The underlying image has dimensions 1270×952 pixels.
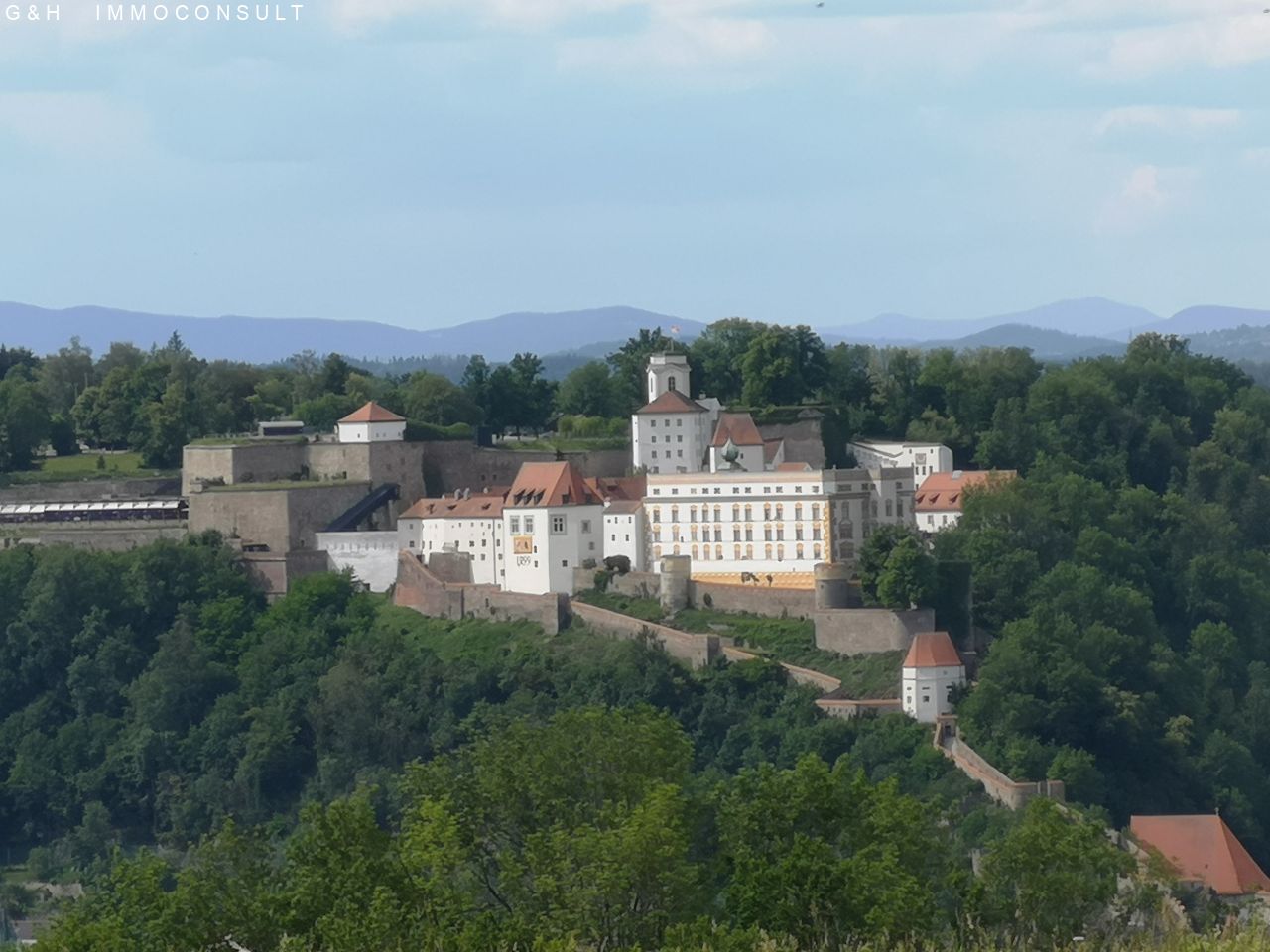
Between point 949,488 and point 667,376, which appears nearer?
point 949,488

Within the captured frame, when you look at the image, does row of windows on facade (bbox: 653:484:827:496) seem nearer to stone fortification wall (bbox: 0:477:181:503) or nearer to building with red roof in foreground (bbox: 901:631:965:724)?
building with red roof in foreground (bbox: 901:631:965:724)

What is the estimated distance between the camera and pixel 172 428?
85250 millimetres

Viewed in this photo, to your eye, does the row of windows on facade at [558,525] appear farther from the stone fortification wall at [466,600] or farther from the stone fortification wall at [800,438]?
the stone fortification wall at [800,438]

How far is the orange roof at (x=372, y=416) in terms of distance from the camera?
3169 inches

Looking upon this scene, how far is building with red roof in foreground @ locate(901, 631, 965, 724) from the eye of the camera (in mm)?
66250

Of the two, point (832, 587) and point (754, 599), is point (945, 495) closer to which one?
point (754, 599)

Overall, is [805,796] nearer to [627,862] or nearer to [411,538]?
[627,862]

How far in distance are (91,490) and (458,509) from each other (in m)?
11.8

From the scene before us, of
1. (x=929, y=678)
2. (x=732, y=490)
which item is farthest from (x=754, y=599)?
(x=929, y=678)

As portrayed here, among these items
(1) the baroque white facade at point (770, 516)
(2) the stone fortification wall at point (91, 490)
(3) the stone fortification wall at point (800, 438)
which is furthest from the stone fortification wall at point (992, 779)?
(2) the stone fortification wall at point (91, 490)

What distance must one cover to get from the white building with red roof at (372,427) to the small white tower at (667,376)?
5.85 meters

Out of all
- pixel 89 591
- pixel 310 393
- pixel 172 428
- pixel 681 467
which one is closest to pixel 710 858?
pixel 681 467

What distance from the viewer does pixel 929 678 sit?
66250 mm

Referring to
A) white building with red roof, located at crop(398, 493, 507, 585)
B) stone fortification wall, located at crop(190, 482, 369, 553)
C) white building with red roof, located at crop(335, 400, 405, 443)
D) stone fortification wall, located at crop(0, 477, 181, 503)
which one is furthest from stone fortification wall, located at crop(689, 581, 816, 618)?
stone fortification wall, located at crop(0, 477, 181, 503)
